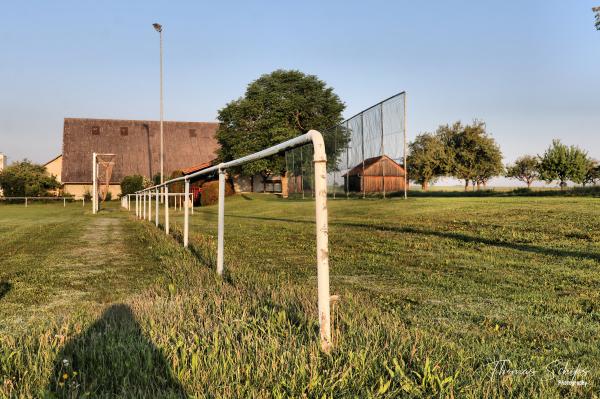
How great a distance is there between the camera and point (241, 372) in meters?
2.55

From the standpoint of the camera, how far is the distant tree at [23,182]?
44.7 meters

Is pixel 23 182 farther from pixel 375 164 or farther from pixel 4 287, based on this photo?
pixel 4 287

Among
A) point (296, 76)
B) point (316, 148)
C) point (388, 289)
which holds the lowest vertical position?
point (388, 289)

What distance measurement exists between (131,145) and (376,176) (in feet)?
148

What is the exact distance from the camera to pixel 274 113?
4334 centimetres

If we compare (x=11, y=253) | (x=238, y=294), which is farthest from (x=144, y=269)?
(x=11, y=253)

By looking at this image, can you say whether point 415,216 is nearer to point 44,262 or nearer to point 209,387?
point 44,262

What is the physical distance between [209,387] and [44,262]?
6.06m

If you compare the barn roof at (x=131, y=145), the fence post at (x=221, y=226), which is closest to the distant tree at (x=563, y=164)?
the barn roof at (x=131, y=145)

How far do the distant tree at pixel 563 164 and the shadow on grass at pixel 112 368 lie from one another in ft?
215

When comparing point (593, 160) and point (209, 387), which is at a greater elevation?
point (593, 160)

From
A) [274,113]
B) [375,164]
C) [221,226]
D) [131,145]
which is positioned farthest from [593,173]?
[221,226]

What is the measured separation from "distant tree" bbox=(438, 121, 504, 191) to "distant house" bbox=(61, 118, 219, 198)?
104 ft

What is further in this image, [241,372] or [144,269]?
[144,269]
